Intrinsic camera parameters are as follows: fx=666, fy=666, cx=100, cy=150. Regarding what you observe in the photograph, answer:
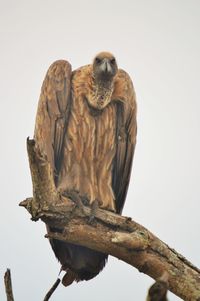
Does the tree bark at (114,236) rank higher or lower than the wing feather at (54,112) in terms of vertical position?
lower

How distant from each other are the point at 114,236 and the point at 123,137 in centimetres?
295

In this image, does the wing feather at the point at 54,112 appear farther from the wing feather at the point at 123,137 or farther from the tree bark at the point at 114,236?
the tree bark at the point at 114,236

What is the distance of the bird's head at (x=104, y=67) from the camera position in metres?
9.68

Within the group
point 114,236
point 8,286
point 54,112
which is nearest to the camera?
point 8,286

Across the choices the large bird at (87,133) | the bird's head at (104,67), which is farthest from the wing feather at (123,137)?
the bird's head at (104,67)

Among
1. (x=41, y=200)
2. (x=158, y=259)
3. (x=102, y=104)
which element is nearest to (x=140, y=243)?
(x=158, y=259)

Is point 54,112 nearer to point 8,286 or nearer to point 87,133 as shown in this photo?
point 87,133

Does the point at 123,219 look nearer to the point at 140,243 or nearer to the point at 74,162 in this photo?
the point at 140,243

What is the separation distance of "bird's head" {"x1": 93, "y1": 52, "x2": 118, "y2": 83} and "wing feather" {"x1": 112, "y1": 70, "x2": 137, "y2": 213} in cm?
30

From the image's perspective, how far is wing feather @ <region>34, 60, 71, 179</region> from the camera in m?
9.43

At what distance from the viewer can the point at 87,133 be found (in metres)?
9.66

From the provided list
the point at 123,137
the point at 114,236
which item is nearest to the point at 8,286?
the point at 114,236

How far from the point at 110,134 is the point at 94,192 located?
899 mm

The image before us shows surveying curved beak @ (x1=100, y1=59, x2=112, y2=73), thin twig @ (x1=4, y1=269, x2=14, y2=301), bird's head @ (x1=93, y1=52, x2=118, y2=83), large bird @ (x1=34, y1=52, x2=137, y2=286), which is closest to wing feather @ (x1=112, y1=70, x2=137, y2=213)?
large bird @ (x1=34, y1=52, x2=137, y2=286)
